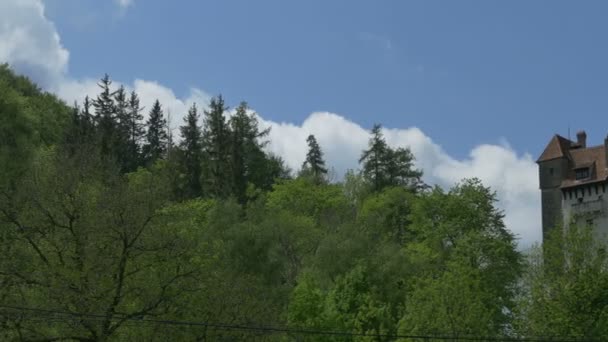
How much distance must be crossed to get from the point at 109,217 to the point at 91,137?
42.8 meters

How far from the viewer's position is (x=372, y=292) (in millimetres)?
51000

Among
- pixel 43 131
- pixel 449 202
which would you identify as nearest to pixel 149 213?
pixel 449 202

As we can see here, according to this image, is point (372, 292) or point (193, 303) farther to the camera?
point (372, 292)

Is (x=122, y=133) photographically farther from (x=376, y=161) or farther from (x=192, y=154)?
(x=376, y=161)

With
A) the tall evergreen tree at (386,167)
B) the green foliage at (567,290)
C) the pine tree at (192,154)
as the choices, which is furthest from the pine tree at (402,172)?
the green foliage at (567,290)

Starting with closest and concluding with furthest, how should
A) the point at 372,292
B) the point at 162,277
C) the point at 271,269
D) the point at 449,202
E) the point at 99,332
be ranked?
1. the point at 99,332
2. the point at 162,277
3. the point at 372,292
4. the point at 271,269
5. the point at 449,202

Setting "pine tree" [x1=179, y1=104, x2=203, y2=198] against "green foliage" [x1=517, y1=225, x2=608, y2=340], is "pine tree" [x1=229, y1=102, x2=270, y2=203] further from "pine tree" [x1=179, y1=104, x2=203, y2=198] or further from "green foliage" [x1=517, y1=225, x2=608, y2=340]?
"green foliage" [x1=517, y1=225, x2=608, y2=340]

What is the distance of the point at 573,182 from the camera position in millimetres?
71688

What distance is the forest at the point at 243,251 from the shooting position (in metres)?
32.4

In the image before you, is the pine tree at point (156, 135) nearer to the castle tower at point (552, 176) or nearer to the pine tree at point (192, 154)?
the pine tree at point (192, 154)

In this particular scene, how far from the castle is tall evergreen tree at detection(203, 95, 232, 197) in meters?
25.1

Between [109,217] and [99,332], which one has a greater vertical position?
[109,217]

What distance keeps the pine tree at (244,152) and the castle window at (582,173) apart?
2604 cm

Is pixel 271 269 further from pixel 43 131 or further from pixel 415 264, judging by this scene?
pixel 43 131
